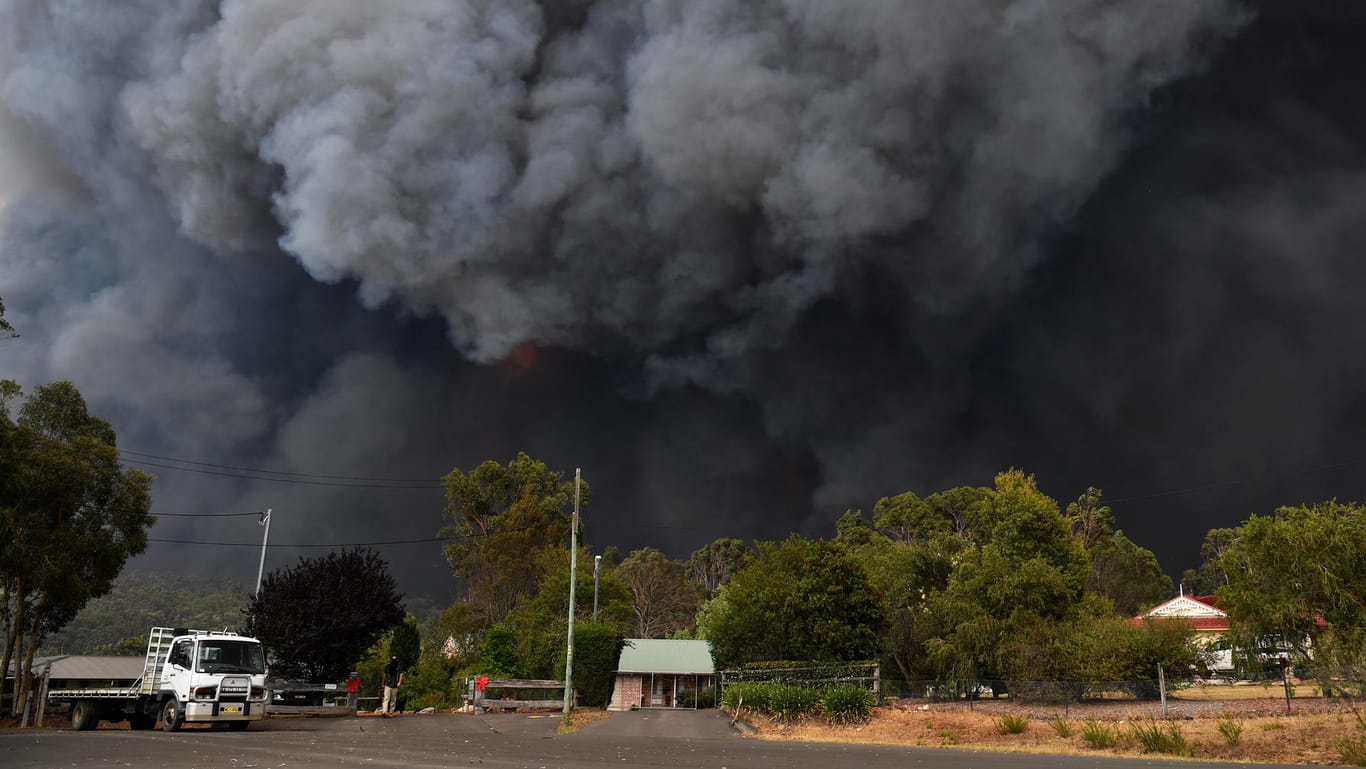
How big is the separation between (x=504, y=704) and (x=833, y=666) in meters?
14.2

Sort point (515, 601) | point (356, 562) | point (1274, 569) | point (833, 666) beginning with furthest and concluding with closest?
point (515, 601) < point (356, 562) < point (1274, 569) < point (833, 666)

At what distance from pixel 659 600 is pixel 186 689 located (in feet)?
206

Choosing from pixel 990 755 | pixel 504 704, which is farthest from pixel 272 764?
pixel 504 704

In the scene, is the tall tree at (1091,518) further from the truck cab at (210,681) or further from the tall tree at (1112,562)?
the truck cab at (210,681)

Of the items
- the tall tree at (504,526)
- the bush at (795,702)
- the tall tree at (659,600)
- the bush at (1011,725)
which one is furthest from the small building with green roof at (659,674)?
the bush at (1011,725)

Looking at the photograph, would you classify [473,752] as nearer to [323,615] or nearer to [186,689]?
[186,689]

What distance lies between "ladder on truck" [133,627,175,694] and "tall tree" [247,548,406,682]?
425 inches

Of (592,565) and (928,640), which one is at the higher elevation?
(592,565)

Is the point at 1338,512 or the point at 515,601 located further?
the point at 515,601

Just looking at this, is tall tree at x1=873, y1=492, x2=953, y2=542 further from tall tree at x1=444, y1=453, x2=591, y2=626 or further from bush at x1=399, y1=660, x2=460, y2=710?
bush at x1=399, y1=660, x2=460, y2=710

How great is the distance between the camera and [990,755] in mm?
17000

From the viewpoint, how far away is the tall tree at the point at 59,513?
28.5m

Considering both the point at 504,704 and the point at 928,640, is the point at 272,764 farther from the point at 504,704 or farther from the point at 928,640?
the point at 928,640

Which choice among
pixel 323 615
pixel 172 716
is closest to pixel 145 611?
pixel 323 615
